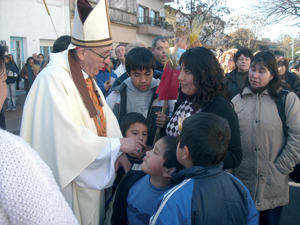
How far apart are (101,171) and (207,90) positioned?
1070 mm

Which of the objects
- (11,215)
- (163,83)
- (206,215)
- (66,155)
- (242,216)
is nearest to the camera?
(11,215)

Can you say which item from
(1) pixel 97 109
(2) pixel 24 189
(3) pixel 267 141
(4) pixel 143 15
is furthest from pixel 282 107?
(4) pixel 143 15

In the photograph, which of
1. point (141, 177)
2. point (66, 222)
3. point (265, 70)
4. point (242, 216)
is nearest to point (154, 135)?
point (141, 177)

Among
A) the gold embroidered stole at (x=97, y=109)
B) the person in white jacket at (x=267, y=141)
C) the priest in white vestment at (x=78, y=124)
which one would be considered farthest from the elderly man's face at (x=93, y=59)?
the person in white jacket at (x=267, y=141)

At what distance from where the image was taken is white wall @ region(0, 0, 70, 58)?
13.1 m

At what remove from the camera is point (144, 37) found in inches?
951

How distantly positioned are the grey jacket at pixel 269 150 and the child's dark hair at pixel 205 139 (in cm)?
139

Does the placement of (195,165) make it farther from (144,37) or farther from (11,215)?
(144,37)

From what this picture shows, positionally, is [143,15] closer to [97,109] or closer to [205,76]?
[97,109]

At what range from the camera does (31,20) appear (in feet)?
46.8

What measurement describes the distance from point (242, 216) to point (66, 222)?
0.99m

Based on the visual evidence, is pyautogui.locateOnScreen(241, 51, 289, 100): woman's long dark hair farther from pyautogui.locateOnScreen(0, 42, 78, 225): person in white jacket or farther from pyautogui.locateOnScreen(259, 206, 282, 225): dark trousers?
pyautogui.locateOnScreen(0, 42, 78, 225): person in white jacket

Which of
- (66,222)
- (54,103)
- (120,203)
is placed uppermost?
(54,103)

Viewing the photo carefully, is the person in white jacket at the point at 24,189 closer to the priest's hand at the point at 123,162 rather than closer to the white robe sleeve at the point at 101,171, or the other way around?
the white robe sleeve at the point at 101,171
